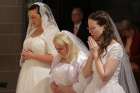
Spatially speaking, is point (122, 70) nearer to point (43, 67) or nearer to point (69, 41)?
point (69, 41)

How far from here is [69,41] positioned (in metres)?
3.62

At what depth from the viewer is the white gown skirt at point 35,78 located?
4063mm

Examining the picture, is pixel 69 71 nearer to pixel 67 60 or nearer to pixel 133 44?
pixel 67 60

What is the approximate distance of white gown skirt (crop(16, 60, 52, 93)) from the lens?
406 cm

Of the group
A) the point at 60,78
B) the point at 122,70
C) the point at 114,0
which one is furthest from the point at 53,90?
the point at 114,0

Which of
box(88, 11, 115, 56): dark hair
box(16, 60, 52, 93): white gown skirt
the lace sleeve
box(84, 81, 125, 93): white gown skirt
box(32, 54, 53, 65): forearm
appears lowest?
box(16, 60, 52, 93): white gown skirt

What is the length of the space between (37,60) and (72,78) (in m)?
0.59

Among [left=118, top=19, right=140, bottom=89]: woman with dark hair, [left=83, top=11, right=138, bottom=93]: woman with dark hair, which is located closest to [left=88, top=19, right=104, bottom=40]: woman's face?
[left=83, top=11, right=138, bottom=93]: woman with dark hair

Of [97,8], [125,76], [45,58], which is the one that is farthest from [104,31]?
[97,8]

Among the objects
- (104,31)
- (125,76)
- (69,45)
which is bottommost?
(125,76)

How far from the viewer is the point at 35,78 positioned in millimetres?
4098

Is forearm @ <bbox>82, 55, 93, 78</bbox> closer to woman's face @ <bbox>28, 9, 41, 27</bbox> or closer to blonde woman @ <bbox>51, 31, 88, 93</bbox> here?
blonde woman @ <bbox>51, 31, 88, 93</bbox>

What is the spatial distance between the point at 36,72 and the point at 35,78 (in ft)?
0.18

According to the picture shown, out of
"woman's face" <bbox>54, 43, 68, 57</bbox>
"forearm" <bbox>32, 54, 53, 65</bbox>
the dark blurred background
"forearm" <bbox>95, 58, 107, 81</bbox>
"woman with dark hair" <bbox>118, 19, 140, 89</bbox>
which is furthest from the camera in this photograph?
the dark blurred background
